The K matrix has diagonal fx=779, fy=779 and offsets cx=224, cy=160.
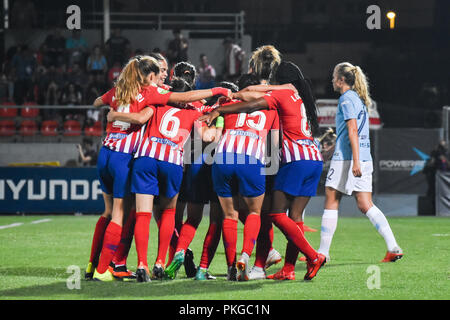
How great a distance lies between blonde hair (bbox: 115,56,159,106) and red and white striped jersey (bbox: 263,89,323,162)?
117 cm

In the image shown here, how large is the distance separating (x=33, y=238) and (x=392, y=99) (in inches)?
1356

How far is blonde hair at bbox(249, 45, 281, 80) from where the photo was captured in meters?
7.44

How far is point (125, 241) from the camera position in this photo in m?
7.87

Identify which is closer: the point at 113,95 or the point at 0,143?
the point at 113,95

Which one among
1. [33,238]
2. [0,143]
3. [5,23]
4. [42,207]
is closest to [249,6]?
[5,23]

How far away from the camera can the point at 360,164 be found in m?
8.44

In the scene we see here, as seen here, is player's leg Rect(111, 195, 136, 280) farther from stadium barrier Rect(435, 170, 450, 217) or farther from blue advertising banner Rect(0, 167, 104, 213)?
stadium barrier Rect(435, 170, 450, 217)

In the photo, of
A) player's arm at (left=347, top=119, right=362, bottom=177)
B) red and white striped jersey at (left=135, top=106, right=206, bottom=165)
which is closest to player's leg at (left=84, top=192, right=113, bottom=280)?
red and white striped jersey at (left=135, top=106, right=206, bottom=165)

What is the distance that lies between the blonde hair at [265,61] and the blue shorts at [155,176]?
3.95ft

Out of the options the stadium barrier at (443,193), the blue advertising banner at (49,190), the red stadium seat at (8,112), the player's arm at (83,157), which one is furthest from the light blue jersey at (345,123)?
the red stadium seat at (8,112)

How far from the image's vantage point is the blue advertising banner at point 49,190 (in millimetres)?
18531

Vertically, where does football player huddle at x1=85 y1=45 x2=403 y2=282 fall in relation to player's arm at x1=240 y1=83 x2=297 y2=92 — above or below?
below

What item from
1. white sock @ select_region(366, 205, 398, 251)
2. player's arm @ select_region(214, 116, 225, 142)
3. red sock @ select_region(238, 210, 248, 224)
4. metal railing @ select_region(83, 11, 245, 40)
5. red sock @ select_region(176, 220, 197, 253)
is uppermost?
metal railing @ select_region(83, 11, 245, 40)

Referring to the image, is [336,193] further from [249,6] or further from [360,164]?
[249,6]
